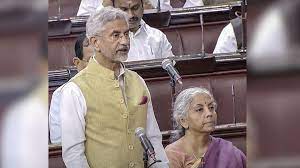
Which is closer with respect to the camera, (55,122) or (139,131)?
(139,131)

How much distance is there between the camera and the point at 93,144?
2.60m

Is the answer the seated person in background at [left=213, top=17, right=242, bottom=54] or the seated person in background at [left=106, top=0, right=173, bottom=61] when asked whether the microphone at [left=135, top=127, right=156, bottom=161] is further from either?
the seated person in background at [left=213, top=17, right=242, bottom=54]

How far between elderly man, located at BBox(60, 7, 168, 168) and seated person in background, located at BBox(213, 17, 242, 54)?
62.7 inches

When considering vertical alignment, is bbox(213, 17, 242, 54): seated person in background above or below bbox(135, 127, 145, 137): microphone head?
above

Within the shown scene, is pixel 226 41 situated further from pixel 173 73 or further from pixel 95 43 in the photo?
pixel 95 43

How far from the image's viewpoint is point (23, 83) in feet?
2.20

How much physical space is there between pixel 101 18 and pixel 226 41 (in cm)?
174

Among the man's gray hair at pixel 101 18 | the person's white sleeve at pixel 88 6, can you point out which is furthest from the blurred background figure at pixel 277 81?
the person's white sleeve at pixel 88 6

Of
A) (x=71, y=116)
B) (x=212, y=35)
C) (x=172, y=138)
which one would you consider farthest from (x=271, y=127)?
(x=212, y=35)

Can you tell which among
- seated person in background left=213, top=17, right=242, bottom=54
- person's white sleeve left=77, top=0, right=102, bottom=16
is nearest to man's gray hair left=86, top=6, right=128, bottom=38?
seated person in background left=213, top=17, right=242, bottom=54

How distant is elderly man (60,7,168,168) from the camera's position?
2566mm

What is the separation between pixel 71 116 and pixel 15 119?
6.15ft

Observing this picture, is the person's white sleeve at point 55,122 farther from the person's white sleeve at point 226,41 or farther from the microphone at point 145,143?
the person's white sleeve at point 226,41

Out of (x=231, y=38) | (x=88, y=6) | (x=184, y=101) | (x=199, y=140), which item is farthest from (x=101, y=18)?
(x=88, y=6)
